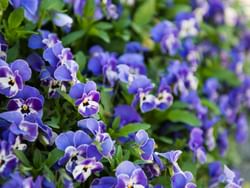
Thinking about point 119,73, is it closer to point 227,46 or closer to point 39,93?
point 39,93

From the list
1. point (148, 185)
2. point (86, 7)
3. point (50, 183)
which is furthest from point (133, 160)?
point (86, 7)

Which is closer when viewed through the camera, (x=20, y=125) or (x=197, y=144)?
(x=20, y=125)

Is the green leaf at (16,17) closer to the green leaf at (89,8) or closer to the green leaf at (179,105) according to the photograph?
the green leaf at (89,8)

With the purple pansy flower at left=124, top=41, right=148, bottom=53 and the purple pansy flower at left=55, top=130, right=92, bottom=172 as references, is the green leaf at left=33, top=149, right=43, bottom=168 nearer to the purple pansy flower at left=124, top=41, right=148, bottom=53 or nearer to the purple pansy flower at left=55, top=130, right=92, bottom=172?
the purple pansy flower at left=55, top=130, right=92, bottom=172

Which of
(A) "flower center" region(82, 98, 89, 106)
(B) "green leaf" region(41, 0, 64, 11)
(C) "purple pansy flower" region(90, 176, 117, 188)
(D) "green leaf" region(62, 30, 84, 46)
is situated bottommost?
(C) "purple pansy flower" region(90, 176, 117, 188)

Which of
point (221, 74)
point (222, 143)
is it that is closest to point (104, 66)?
point (222, 143)

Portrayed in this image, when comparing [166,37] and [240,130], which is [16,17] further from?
[240,130]

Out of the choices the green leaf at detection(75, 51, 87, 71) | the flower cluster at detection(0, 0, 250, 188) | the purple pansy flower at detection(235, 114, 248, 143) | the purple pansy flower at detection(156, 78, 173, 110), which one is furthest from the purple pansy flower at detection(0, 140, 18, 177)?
the purple pansy flower at detection(235, 114, 248, 143)
